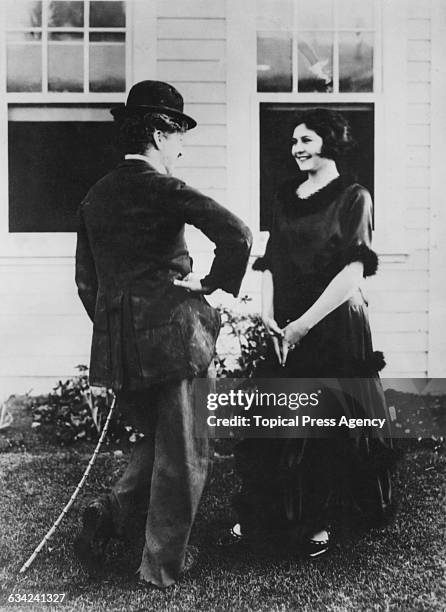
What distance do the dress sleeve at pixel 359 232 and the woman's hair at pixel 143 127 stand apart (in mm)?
775

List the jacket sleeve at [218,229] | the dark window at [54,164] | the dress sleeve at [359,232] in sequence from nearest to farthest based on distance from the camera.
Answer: the jacket sleeve at [218,229] → the dress sleeve at [359,232] → the dark window at [54,164]

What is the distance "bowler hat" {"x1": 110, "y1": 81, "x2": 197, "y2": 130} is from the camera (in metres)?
2.51

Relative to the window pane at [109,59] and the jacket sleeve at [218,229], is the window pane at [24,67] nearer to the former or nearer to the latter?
the window pane at [109,59]

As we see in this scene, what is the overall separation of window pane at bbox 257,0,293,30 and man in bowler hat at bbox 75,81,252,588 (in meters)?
0.49

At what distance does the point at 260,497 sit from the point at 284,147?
1440 mm

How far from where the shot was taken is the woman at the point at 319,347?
2.57 metres

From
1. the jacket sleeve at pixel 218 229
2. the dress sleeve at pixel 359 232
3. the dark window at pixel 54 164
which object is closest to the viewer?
the jacket sleeve at pixel 218 229

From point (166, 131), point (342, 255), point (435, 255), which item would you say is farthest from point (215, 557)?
point (166, 131)

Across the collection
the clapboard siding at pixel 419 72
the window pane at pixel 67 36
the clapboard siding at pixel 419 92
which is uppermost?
the window pane at pixel 67 36

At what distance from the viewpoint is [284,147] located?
103 inches

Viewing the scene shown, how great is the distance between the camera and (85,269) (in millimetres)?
2596

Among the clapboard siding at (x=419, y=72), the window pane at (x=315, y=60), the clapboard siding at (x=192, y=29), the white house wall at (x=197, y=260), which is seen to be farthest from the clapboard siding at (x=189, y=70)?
the clapboard siding at (x=419, y=72)

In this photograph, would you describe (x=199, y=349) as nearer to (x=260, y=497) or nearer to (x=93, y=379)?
(x=93, y=379)

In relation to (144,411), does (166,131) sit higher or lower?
higher
